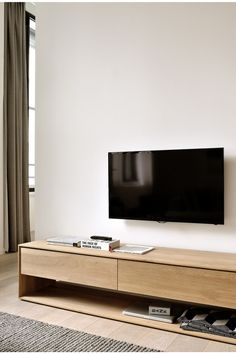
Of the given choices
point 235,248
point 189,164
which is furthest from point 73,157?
point 235,248

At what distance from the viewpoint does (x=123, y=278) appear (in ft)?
8.11

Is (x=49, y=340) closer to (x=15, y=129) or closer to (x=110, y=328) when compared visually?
(x=110, y=328)

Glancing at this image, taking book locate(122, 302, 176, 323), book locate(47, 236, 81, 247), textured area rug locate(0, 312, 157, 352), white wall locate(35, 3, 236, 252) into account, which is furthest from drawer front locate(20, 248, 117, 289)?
white wall locate(35, 3, 236, 252)

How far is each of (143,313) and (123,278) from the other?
286mm

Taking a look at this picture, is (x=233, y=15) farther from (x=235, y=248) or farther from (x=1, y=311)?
(x=1, y=311)

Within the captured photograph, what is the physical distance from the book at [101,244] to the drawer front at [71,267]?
113mm

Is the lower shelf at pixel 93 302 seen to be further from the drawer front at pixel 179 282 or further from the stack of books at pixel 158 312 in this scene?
the drawer front at pixel 179 282

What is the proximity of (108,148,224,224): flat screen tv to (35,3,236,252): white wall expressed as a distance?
0.39 ft

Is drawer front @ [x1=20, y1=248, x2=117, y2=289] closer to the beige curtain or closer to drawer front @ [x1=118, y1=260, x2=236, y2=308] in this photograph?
drawer front @ [x1=118, y1=260, x2=236, y2=308]

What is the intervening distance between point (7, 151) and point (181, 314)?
2876 millimetres

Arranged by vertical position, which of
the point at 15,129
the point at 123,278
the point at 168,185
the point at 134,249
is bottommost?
the point at 123,278

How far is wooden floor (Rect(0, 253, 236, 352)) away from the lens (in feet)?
6.82

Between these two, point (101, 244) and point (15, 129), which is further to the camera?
point (15, 129)

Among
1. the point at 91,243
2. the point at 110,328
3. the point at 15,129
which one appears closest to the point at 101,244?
the point at 91,243
